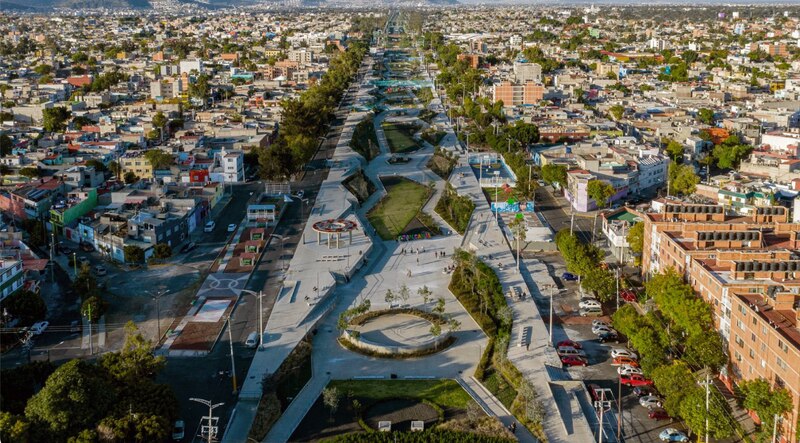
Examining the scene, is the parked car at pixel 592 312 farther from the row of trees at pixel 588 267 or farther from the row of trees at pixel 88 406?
the row of trees at pixel 88 406

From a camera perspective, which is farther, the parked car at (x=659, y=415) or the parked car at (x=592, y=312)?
the parked car at (x=592, y=312)

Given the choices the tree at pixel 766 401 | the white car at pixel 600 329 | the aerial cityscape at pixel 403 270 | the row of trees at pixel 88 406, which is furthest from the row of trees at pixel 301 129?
the tree at pixel 766 401

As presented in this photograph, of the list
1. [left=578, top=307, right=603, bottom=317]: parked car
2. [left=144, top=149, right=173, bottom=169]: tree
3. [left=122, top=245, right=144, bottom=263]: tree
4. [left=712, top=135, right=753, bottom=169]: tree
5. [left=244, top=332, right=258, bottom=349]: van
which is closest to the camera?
[left=244, top=332, right=258, bottom=349]: van

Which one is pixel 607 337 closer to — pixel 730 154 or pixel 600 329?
pixel 600 329

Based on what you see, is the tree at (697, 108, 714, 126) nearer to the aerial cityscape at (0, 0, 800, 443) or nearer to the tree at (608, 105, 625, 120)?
the aerial cityscape at (0, 0, 800, 443)

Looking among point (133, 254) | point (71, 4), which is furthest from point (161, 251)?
point (71, 4)

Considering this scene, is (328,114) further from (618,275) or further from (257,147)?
(618,275)

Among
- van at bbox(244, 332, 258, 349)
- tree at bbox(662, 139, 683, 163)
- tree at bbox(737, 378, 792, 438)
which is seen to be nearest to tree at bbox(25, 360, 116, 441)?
van at bbox(244, 332, 258, 349)
